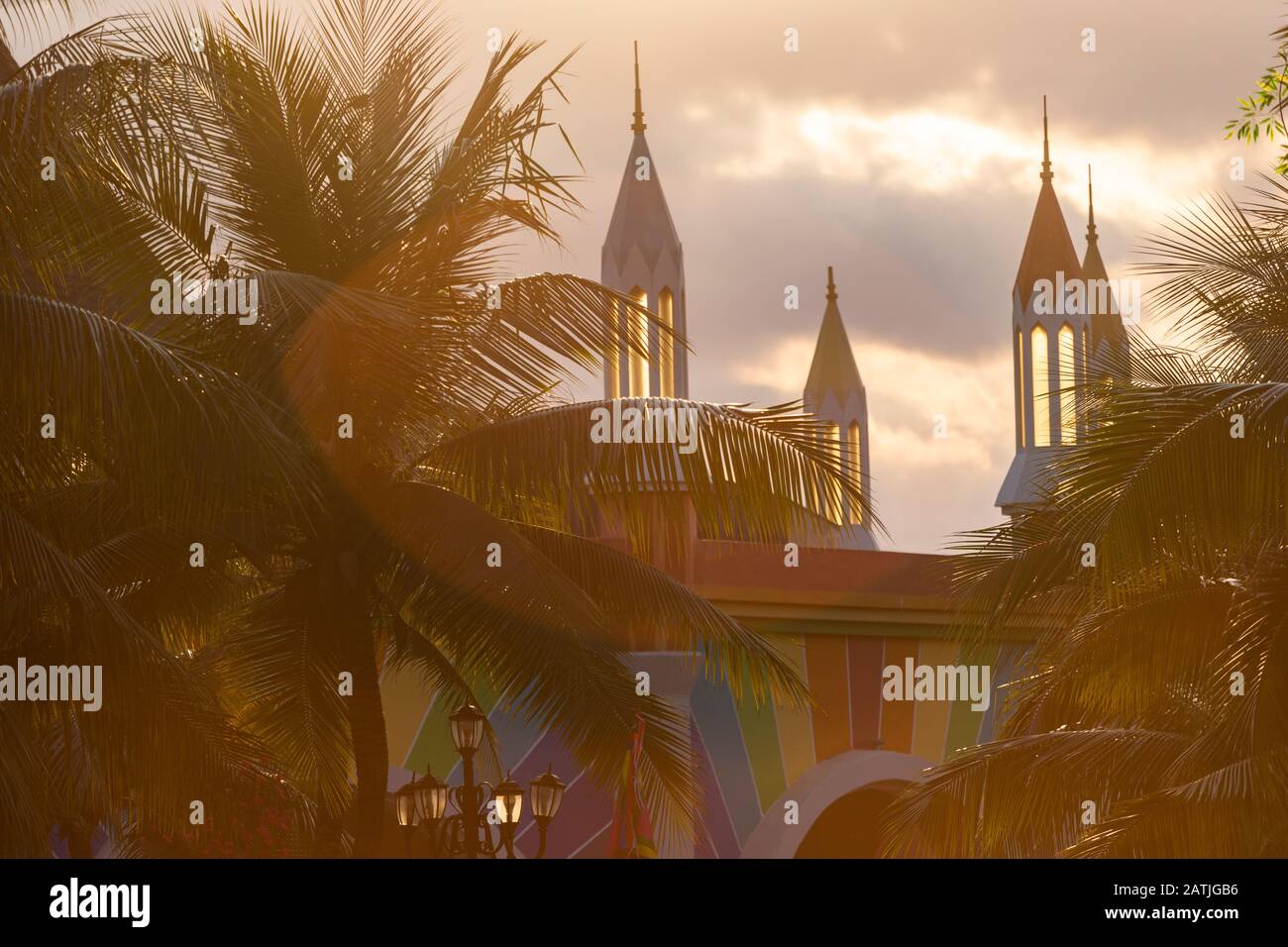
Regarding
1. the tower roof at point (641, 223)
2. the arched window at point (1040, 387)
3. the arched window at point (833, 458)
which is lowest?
the arched window at point (833, 458)

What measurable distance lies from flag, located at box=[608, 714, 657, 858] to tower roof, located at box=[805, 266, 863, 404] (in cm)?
1687

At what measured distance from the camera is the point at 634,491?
435 inches

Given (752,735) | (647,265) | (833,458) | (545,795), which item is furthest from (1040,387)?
(833,458)

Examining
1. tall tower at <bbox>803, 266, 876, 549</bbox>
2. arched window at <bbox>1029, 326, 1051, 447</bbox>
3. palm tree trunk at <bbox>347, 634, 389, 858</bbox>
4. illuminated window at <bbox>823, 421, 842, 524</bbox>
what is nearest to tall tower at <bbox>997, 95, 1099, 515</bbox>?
arched window at <bbox>1029, 326, 1051, 447</bbox>

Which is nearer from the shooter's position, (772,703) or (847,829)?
(772,703)

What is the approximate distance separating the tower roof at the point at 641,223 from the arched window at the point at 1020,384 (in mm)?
6823

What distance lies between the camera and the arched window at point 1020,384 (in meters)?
26.8

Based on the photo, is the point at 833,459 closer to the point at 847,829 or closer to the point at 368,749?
the point at 368,749

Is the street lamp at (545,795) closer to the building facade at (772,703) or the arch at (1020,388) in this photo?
the building facade at (772,703)

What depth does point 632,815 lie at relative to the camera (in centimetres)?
1190

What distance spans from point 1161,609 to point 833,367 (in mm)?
19318

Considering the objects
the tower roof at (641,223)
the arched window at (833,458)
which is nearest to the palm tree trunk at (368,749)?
the arched window at (833,458)
